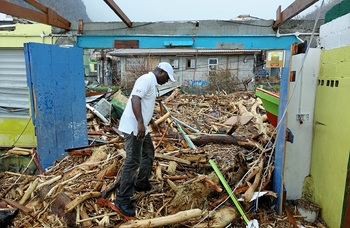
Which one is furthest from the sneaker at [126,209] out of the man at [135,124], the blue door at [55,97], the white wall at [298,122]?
the blue door at [55,97]

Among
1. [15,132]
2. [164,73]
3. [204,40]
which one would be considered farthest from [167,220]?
[15,132]

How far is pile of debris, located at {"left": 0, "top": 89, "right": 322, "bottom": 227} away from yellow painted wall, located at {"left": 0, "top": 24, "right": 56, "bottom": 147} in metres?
1.38

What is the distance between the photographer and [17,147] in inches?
269

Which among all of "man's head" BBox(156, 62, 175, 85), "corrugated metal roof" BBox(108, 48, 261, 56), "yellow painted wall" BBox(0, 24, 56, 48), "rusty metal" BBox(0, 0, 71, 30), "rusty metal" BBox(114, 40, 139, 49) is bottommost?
"man's head" BBox(156, 62, 175, 85)

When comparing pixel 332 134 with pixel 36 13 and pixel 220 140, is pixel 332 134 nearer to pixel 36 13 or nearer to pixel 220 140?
pixel 220 140

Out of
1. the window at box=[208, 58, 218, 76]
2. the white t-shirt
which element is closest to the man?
the white t-shirt

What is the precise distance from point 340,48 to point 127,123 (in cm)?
286

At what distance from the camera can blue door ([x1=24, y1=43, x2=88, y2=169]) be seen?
538 cm

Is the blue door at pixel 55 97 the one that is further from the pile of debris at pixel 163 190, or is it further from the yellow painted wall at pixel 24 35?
the yellow painted wall at pixel 24 35

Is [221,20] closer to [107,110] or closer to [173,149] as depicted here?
[173,149]

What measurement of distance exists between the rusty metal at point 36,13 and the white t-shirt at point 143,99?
329 cm

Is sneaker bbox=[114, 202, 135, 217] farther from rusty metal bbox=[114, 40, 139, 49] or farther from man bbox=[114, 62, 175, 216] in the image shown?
rusty metal bbox=[114, 40, 139, 49]

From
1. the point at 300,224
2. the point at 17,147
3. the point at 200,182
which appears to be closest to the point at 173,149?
the point at 200,182

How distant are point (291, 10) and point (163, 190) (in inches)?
180
